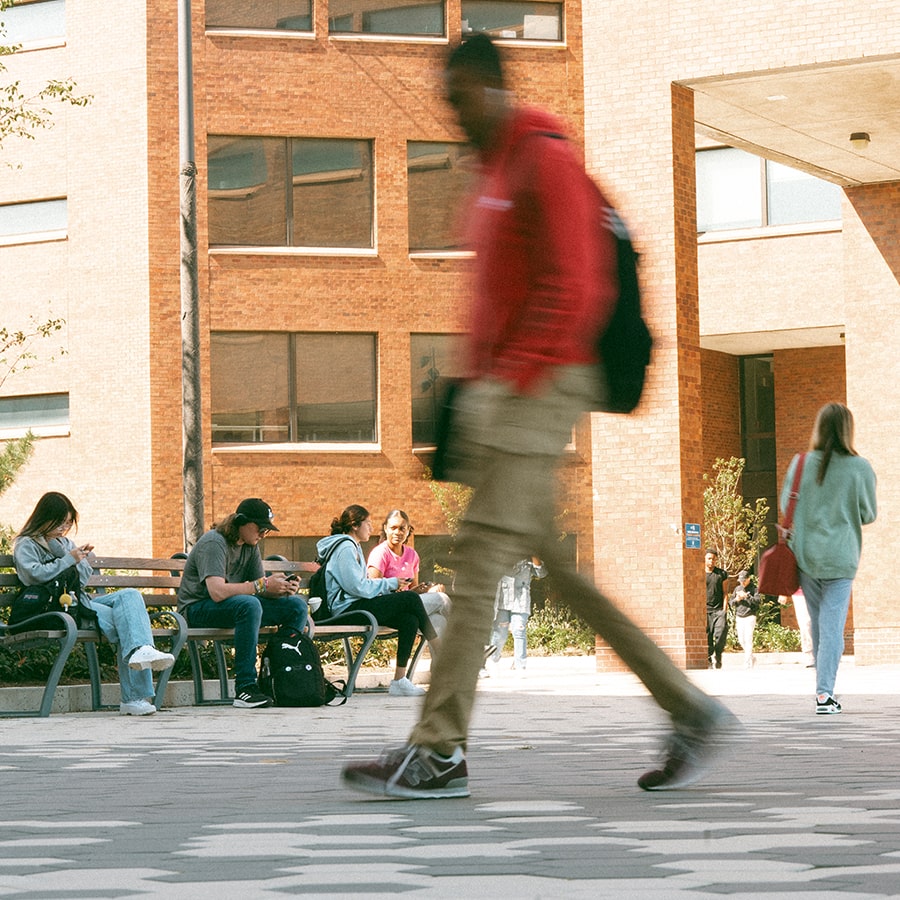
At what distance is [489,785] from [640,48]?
1740 cm

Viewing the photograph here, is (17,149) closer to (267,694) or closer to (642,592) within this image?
(642,592)

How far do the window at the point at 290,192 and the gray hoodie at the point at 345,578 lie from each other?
67.4 ft

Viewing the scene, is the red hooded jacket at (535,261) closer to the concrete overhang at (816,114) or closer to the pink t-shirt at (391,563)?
the pink t-shirt at (391,563)

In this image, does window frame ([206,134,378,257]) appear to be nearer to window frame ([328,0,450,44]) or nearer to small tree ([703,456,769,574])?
window frame ([328,0,450,44])

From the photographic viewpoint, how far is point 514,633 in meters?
24.8

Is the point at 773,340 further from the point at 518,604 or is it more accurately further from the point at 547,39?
the point at 518,604

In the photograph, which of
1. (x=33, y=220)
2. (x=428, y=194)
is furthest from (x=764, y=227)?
(x=33, y=220)

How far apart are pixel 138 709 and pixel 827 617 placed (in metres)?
4.42

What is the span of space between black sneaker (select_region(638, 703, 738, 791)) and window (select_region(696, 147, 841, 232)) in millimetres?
28906

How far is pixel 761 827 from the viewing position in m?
4.47

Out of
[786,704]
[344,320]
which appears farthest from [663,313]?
[344,320]

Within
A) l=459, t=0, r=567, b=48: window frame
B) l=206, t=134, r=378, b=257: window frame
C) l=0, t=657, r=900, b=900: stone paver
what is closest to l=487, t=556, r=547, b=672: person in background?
l=206, t=134, r=378, b=257: window frame

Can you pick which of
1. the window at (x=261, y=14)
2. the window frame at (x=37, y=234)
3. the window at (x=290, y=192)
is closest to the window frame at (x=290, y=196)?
the window at (x=290, y=192)

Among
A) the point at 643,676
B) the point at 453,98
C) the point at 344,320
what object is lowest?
the point at 643,676
